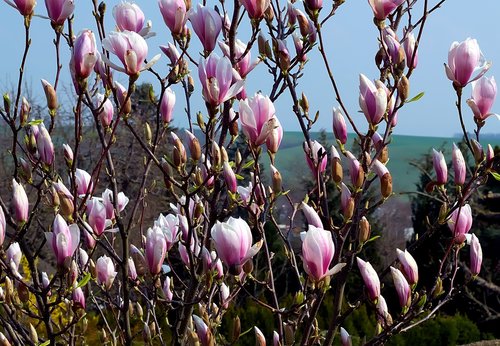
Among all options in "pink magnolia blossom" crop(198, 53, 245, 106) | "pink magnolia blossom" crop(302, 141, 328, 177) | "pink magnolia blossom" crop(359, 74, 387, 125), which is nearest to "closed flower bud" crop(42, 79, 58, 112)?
"pink magnolia blossom" crop(198, 53, 245, 106)

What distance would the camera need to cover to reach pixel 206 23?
1703 mm

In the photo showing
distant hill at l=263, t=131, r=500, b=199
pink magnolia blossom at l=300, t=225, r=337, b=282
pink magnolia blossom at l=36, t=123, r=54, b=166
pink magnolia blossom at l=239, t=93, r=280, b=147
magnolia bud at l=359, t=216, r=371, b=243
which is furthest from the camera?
distant hill at l=263, t=131, r=500, b=199

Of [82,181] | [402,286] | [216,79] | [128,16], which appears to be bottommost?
[402,286]

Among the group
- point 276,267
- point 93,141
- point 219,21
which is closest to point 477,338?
point 219,21

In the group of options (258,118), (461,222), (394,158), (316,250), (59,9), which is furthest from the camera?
(394,158)

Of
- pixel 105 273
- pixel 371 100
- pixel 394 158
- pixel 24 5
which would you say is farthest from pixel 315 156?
pixel 394 158

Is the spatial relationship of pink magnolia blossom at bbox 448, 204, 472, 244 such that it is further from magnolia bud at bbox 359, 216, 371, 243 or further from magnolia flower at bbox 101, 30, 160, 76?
magnolia flower at bbox 101, 30, 160, 76

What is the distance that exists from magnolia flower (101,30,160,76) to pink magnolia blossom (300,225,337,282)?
525 millimetres

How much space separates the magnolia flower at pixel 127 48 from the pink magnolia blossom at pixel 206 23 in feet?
0.57

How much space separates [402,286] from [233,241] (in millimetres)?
484

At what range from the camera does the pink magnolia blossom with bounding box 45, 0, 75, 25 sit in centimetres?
164

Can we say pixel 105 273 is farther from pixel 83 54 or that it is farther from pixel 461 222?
pixel 461 222

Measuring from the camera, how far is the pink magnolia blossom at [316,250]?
1.41 m

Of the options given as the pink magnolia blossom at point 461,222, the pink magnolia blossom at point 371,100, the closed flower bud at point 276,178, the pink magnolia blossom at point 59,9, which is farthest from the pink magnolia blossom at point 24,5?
the pink magnolia blossom at point 461,222
